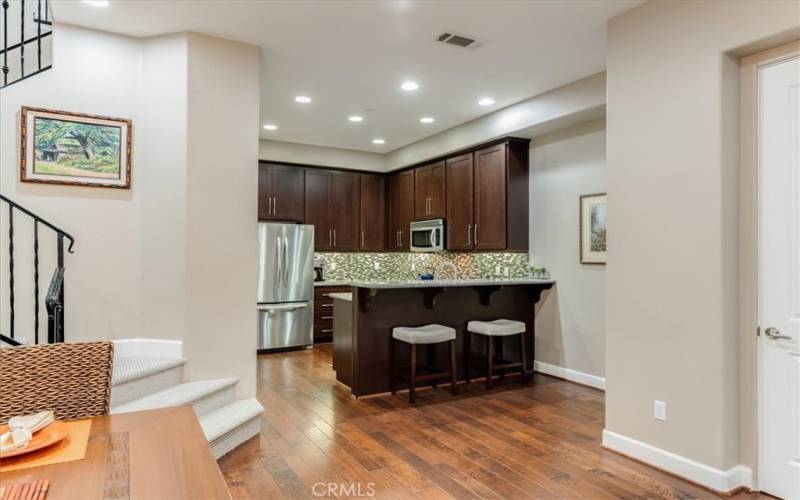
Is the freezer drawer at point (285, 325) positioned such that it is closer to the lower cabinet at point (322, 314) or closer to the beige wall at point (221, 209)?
the lower cabinet at point (322, 314)

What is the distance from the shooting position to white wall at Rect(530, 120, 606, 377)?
4.86m

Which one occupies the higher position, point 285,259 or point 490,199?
point 490,199

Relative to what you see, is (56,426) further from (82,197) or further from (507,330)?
(507,330)

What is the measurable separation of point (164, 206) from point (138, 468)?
2.73 metres

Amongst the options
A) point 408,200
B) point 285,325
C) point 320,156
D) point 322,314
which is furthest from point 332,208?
point 285,325

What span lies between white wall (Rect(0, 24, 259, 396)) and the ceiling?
240mm

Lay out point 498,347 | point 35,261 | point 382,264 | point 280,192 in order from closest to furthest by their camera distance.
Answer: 1. point 35,261
2. point 498,347
3. point 280,192
4. point 382,264

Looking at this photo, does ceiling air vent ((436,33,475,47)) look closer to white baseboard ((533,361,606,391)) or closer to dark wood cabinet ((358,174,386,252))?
white baseboard ((533,361,606,391))

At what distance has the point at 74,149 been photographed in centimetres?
351

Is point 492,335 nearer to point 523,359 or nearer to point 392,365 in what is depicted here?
point 523,359

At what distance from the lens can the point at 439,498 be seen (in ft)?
8.49

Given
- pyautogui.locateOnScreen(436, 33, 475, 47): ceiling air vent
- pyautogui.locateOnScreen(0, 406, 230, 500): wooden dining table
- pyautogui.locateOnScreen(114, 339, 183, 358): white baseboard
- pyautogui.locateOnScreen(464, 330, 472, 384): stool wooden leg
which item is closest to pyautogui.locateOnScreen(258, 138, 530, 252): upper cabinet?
pyautogui.locateOnScreen(464, 330, 472, 384): stool wooden leg

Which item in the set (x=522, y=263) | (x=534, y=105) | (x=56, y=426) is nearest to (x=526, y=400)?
(x=522, y=263)

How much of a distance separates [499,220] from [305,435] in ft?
10.6
